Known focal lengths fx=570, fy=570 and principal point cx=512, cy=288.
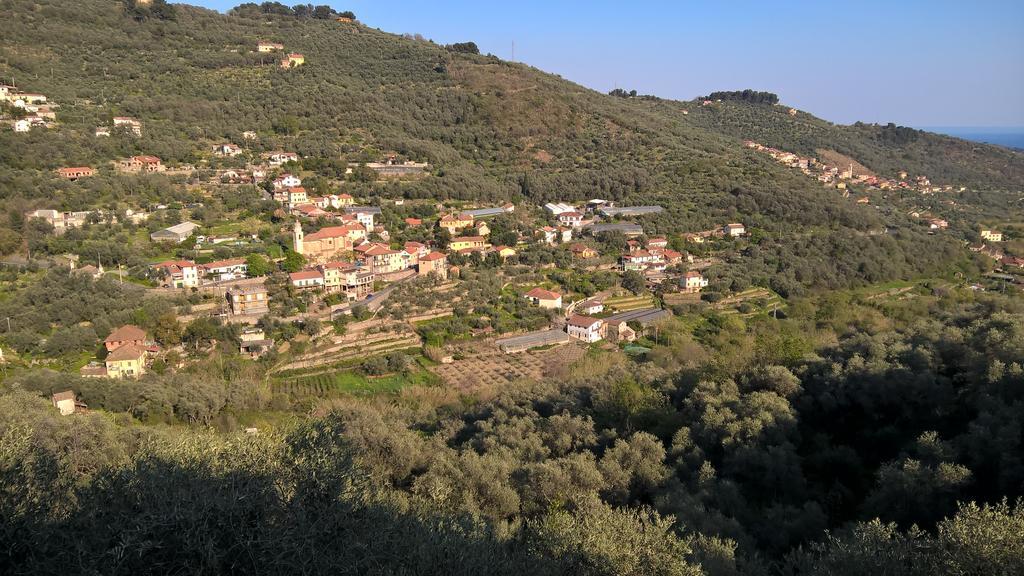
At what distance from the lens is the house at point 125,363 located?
17.3 m

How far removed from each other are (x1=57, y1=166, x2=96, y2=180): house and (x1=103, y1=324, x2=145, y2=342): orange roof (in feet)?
47.7

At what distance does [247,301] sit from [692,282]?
2131cm

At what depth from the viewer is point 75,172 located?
2830 cm

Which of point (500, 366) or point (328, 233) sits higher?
point (328, 233)

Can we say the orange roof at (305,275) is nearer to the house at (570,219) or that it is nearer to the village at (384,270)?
the village at (384,270)

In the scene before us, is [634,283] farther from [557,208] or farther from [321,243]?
[321,243]

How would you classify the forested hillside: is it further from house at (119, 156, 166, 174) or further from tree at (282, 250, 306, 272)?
house at (119, 156, 166, 174)

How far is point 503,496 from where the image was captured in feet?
31.5

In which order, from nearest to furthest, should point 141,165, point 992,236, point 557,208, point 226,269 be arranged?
point 226,269 → point 141,165 → point 557,208 → point 992,236

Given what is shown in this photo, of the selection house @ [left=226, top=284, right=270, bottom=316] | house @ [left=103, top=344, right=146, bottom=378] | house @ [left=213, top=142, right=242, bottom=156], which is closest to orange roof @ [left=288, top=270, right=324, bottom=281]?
house @ [left=226, top=284, right=270, bottom=316]

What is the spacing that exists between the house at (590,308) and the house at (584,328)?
4.60 feet

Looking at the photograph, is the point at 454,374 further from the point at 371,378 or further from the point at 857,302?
the point at 857,302

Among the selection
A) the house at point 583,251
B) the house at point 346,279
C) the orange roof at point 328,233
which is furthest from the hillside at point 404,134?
the house at point 346,279

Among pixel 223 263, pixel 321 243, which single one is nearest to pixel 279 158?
pixel 321 243
